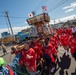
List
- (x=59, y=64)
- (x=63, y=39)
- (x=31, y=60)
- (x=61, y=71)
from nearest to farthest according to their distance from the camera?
(x=31, y=60) → (x=61, y=71) → (x=59, y=64) → (x=63, y=39)

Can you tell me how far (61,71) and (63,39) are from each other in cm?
363

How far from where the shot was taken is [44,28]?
1686cm

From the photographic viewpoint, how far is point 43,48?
7.32 metres

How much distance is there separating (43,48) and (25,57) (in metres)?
1.81

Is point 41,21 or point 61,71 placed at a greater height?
point 41,21

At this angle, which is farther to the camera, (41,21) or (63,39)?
(41,21)

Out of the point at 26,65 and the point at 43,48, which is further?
the point at 43,48

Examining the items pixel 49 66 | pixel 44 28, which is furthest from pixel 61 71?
pixel 44 28

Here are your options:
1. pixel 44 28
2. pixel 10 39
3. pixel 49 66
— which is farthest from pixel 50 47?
pixel 10 39

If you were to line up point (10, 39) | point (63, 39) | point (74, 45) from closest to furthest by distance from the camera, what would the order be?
1. point (74, 45)
2. point (63, 39)
3. point (10, 39)

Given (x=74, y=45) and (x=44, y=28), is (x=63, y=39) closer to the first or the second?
(x=74, y=45)

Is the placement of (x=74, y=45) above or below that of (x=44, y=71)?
above

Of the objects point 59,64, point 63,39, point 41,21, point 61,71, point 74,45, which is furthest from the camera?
point 41,21

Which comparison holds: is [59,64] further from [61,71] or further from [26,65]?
[26,65]
